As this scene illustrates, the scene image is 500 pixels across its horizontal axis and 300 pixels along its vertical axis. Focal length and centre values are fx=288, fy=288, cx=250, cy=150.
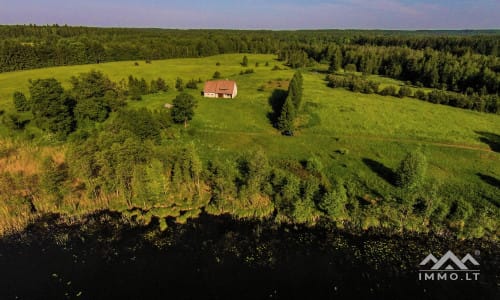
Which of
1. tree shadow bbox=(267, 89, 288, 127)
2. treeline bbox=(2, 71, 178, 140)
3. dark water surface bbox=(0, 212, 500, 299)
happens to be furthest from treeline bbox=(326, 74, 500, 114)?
treeline bbox=(2, 71, 178, 140)

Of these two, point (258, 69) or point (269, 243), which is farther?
point (258, 69)

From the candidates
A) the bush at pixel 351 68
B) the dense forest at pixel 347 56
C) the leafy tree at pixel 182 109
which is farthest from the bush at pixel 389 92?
the leafy tree at pixel 182 109

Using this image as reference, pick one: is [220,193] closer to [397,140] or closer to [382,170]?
[382,170]

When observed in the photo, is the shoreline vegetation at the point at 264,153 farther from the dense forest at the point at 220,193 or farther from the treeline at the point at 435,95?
the treeline at the point at 435,95

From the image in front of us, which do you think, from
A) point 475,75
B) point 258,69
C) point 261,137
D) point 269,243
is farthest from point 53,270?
point 475,75

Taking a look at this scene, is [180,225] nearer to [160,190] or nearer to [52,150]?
[160,190]

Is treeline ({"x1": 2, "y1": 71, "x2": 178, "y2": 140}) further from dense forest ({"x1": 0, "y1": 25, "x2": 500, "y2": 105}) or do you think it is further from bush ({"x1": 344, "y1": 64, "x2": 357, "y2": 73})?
bush ({"x1": 344, "y1": 64, "x2": 357, "y2": 73})
